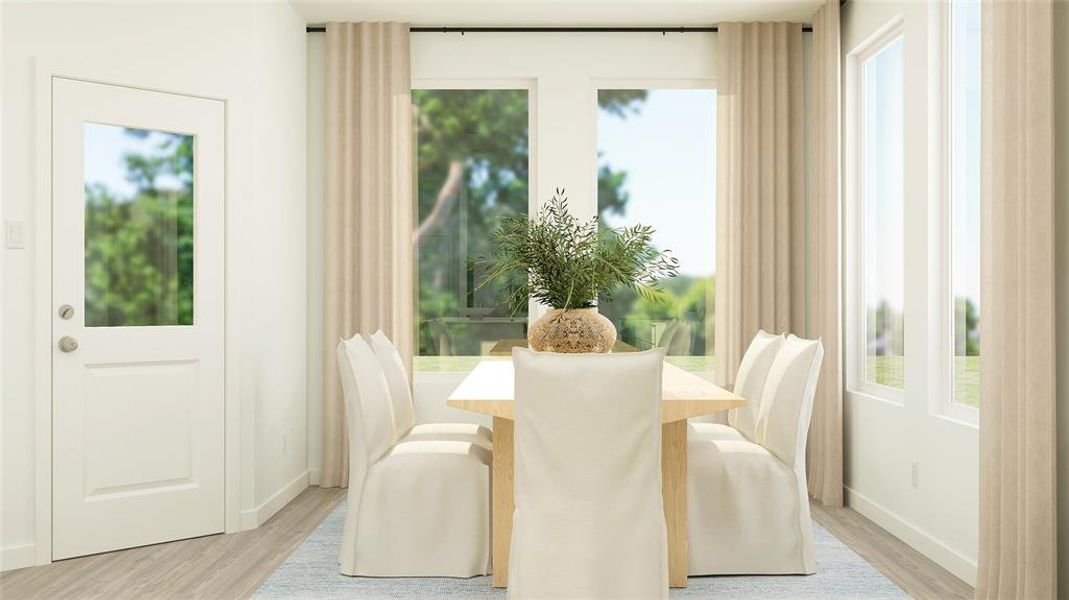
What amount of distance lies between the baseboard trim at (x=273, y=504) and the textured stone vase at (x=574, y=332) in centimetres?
175

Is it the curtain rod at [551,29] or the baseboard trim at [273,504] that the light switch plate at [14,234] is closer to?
the baseboard trim at [273,504]

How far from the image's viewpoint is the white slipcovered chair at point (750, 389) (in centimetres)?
343

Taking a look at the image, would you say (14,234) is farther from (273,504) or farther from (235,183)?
(273,504)

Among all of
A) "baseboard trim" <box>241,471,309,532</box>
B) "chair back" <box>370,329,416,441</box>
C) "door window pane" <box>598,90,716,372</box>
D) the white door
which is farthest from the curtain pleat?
the white door

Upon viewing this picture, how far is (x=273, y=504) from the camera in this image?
4.00 m

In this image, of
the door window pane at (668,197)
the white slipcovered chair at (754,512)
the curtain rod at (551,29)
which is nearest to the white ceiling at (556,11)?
the curtain rod at (551,29)

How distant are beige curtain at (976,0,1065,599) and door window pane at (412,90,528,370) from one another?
2838 millimetres

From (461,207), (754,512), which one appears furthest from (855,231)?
(461,207)

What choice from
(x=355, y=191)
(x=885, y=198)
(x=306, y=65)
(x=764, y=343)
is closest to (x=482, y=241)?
(x=355, y=191)

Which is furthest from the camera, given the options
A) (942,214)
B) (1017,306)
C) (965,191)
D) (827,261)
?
(827,261)

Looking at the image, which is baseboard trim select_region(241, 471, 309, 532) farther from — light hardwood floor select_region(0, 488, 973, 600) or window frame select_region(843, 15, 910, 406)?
window frame select_region(843, 15, 910, 406)

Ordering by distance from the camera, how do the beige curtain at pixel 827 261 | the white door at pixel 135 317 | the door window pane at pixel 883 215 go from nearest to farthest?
the white door at pixel 135 317 < the door window pane at pixel 883 215 < the beige curtain at pixel 827 261

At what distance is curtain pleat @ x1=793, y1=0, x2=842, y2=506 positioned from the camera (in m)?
4.15

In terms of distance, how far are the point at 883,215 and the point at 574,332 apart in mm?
2029
